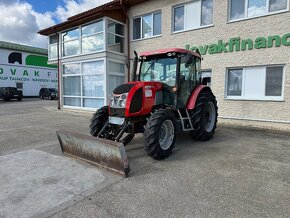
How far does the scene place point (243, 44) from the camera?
8.83 meters

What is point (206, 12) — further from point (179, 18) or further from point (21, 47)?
point (21, 47)

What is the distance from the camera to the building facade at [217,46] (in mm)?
8211

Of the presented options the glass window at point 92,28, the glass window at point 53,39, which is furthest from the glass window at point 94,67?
the glass window at point 53,39

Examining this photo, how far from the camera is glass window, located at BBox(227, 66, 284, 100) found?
8.28 metres

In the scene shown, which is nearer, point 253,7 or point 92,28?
point 253,7

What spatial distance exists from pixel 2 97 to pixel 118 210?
27345 mm

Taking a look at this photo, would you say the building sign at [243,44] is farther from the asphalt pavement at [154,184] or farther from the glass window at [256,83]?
the asphalt pavement at [154,184]

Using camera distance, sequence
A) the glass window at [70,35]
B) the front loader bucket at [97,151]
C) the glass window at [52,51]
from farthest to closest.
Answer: the glass window at [52,51], the glass window at [70,35], the front loader bucket at [97,151]

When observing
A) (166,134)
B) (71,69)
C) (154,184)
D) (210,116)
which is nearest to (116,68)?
(71,69)

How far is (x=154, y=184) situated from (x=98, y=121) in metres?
2.48

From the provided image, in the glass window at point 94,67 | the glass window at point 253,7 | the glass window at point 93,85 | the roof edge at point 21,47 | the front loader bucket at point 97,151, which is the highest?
the roof edge at point 21,47

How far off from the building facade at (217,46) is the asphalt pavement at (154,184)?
3409 millimetres

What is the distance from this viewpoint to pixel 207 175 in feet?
13.1

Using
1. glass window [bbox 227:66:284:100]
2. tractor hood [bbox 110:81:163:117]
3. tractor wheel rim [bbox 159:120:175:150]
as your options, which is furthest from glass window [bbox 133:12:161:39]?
tractor wheel rim [bbox 159:120:175:150]
